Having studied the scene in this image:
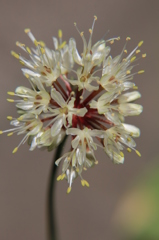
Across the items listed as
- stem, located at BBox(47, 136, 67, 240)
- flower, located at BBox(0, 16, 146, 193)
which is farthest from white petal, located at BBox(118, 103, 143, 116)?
stem, located at BBox(47, 136, 67, 240)

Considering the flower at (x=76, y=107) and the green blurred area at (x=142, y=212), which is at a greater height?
the flower at (x=76, y=107)

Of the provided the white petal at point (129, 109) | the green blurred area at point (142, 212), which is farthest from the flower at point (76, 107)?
the green blurred area at point (142, 212)

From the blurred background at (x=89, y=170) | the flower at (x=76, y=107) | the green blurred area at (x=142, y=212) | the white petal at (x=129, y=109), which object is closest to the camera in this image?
the flower at (x=76, y=107)

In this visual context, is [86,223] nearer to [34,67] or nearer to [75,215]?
[75,215]

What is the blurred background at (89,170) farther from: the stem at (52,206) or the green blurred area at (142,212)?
the stem at (52,206)

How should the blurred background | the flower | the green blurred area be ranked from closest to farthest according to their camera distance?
the flower
the green blurred area
the blurred background

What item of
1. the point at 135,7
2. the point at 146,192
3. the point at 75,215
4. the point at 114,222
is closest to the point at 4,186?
the point at 75,215

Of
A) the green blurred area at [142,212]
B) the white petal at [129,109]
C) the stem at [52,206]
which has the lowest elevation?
the green blurred area at [142,212]

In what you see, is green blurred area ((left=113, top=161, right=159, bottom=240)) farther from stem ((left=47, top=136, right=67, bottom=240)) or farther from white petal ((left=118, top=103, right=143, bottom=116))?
white petal ((left=118, top=103, right=143, bottom=116))
